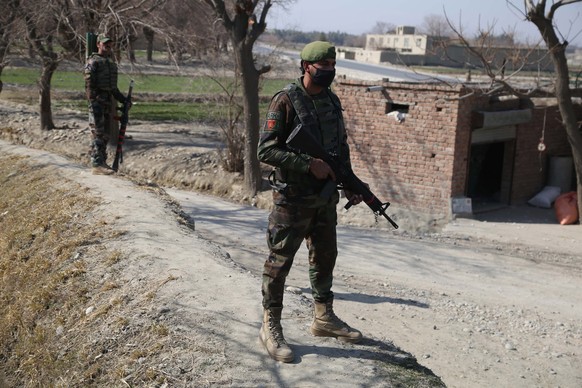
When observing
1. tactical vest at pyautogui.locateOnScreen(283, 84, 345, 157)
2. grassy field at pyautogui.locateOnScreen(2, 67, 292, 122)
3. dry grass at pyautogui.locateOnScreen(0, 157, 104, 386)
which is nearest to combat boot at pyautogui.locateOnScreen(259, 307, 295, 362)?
tactical vest at pyautogui.locateOnScreen(283, 84, 345, 157)

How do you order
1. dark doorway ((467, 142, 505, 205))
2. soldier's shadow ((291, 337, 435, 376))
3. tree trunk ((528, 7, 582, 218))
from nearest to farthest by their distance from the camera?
1. soldier's shadow ((291, 337, 435, 376))
2. tree trunk ((528, 7, 582, 218))
3. dark doorway ((467, 142, 505, 205))

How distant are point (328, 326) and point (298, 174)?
1.12m

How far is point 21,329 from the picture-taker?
6172 mm

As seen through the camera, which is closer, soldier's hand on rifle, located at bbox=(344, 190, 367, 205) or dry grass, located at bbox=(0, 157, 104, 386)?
soldier's hand on rifle, located at bbox=(344, 190, 367, 205)

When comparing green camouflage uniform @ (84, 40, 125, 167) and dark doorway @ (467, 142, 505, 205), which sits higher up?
green camouflage uniform @ (84, 40, 125, 167)

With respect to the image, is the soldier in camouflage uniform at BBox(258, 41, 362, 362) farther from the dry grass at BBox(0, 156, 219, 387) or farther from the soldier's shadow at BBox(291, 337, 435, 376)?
the dry grass at BBox(0, 156, 219, 387)

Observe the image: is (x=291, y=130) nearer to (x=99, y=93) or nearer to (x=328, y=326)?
(x=328, y=326)

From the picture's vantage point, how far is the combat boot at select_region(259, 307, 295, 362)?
4.42 meters

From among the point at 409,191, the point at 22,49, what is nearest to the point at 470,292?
the point at 409,191

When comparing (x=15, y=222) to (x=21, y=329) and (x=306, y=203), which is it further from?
(x=306, y=203)

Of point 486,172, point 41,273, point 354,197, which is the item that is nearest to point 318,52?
point 354,197

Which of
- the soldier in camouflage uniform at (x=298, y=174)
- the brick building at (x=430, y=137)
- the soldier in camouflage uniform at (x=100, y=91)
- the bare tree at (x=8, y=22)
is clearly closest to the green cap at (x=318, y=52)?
the soldier in camouflage uniform at (x=298, y=174)

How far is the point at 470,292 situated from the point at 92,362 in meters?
5.93

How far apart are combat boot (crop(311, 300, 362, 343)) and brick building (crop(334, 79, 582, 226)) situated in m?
9.24
